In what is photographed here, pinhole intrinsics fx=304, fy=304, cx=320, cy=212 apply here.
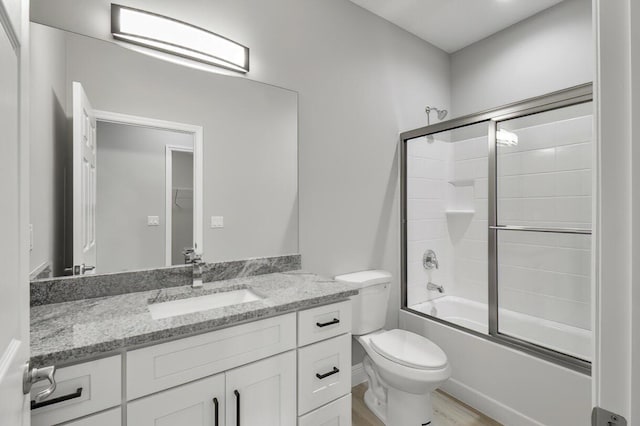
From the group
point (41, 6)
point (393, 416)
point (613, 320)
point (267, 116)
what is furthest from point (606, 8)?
point (393, 416)

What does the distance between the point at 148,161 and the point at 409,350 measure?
173 centimetres

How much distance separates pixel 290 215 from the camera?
6.20 feet

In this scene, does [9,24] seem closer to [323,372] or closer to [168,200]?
[168,200]

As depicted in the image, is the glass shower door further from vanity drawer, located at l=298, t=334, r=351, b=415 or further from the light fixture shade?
the light fixture shade

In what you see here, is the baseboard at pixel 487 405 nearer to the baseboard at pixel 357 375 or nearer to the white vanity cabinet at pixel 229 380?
the baseboard at pixel 357 375

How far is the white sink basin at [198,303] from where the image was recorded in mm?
1310

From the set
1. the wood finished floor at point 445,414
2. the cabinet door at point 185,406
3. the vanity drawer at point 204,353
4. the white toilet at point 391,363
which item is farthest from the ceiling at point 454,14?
the wood finished floor at point 445,414

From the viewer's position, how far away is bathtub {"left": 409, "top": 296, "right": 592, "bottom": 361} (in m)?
2.03

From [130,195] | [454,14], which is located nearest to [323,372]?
[130,195]

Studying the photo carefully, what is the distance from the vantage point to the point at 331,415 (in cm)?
138

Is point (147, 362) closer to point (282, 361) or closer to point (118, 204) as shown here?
point (282, 361)

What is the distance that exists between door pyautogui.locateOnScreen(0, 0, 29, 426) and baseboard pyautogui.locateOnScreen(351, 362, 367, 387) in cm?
193

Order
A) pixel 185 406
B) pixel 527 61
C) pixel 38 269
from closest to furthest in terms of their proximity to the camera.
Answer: pixel 185 406 → pixel 38 269 → pixel 527 61

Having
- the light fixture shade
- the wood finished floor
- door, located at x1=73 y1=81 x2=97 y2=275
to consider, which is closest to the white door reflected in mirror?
door, located at x1=73 y1=81 x2=97 y2=275
